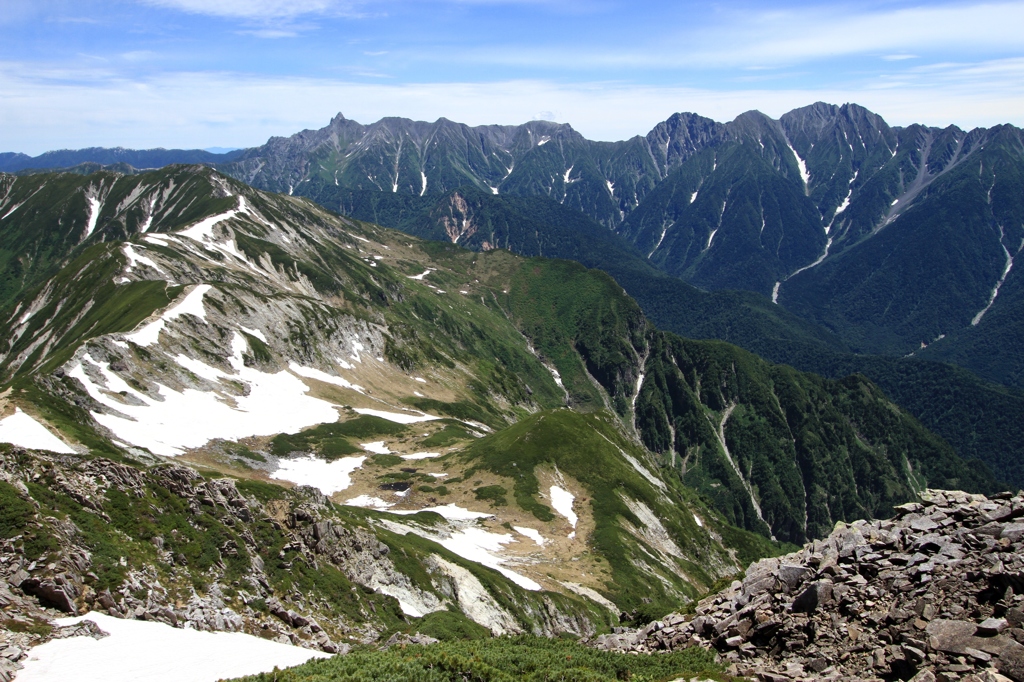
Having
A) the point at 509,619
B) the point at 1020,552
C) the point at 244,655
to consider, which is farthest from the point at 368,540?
the point at 1020,552

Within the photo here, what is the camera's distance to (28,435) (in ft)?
260

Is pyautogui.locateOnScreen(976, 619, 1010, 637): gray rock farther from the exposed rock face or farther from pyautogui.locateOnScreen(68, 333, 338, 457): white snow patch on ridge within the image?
pyautogui.locateOnScreen(68, 333, 338, 457): white snow patch on ridge

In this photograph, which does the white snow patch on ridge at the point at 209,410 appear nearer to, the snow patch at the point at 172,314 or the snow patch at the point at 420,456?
the snow patch at the point at 172,314

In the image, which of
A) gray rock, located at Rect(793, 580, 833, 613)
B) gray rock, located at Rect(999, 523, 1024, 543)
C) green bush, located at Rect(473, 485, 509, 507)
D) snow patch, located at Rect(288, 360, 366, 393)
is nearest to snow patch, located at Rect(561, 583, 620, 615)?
green bush, located at Rect(473, 485, 509, 507)

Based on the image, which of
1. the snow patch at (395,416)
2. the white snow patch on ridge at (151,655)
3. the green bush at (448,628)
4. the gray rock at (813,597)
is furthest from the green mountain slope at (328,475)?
the gray rock at (813,597)

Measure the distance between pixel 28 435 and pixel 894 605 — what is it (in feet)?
286

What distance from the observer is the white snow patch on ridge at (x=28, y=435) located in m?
76.5

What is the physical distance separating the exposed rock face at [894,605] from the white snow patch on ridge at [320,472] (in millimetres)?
98892

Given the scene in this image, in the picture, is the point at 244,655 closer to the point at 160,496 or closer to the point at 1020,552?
the point at 160,496

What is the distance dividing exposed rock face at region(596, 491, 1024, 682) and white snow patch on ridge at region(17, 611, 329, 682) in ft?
71.8

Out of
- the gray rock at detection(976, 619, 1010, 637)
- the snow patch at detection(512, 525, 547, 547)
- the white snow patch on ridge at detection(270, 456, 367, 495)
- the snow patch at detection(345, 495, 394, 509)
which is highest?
the gray rock at detection(976, 619, 1010, 637)

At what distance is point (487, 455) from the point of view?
141 meters

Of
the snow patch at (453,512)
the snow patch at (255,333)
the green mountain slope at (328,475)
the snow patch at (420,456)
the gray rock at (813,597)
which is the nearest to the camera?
the gray rock at (813,597)

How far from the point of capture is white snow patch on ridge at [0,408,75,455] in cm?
7650
